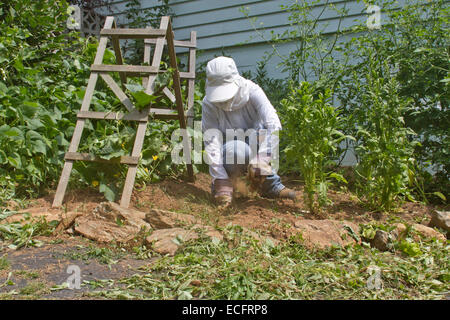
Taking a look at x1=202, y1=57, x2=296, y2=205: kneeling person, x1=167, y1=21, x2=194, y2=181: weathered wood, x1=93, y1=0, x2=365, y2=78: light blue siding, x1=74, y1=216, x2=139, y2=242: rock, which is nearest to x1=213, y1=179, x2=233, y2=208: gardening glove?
x1=202, y1=57, x2=296, y2=205: kneeling person

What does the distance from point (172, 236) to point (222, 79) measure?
126 centimetres

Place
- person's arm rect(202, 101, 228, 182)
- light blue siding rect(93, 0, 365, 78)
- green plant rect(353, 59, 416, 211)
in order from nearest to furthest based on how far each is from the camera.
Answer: green plant rect(353, 59, 416, 211)
person's arm rect(202, 101, 228, 182)
light blue siding rect(93, 0, 365, 78)

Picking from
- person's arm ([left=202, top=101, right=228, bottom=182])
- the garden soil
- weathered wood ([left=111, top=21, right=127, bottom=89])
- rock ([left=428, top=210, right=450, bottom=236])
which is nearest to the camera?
the garden soil

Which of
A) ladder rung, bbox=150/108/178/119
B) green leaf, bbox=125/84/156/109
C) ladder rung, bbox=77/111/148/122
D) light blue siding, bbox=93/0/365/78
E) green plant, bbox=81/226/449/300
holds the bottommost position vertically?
green plant, bbox=81/226/449/300

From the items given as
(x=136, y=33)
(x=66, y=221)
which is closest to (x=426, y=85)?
(x=136, y=33)

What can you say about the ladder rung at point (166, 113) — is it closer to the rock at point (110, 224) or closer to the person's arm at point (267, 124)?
the person's arm at point (267, 124)

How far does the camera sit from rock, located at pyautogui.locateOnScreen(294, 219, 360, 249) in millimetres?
2314

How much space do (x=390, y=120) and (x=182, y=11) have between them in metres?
4.26

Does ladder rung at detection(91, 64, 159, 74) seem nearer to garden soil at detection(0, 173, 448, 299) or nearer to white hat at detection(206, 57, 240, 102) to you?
white hat at detection(206, 57, 240, 102)

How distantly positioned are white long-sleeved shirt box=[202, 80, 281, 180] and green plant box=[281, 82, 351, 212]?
1.33 ft

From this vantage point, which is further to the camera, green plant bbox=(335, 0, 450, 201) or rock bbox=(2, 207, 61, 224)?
green plant bbox=(335, 0, 450, 201)

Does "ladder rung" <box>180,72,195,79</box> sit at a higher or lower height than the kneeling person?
higher

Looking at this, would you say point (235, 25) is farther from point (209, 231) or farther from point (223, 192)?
point (209, 231)

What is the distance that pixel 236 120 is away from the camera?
3.44 metres
